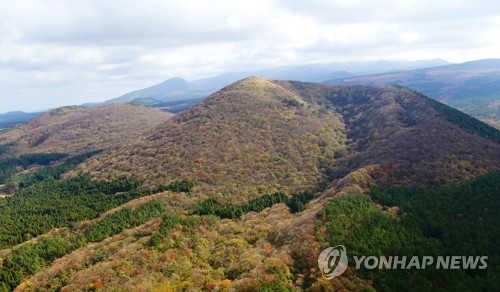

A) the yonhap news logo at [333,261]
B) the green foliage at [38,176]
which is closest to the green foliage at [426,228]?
the yonhap news logo at [333,261]

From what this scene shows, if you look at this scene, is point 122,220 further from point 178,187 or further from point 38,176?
point 38,176

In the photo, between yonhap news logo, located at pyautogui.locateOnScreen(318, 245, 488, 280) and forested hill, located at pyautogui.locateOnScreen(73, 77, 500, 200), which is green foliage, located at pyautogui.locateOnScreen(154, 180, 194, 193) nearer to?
forested hill, located at pyautogui.locateOnScreen(73, 77, 500, 200)

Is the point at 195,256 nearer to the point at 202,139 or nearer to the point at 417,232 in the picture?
the point at 417,232

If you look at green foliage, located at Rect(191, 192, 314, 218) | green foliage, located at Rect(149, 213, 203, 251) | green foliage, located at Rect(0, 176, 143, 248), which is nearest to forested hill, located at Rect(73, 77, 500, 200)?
green foliage, located at Rect(191, 192, 314, 218)

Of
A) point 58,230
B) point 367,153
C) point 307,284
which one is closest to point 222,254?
point 307,284

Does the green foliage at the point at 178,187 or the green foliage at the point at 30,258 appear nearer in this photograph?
the green foliage at the point at 30,258

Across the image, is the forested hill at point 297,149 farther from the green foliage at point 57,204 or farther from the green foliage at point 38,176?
the green foliage at point 38,176

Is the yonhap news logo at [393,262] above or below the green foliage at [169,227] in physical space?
below

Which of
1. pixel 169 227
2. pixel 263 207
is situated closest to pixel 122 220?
pixel 169 227
